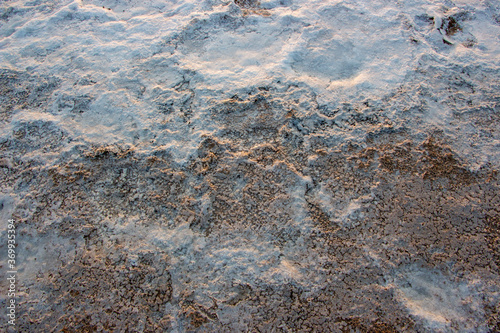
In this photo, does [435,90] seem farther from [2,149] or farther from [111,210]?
[2,149]

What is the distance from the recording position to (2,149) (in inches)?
55.1

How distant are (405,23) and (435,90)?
1.72 feet

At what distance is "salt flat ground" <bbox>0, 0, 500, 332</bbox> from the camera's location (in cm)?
106

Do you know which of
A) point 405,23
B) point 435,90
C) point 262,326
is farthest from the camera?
point 405,23

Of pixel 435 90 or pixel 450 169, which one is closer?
pixel 450 169

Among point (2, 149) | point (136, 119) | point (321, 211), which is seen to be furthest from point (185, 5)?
point (321, 211)

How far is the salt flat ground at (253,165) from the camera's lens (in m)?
1.06

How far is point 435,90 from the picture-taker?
1555 mm

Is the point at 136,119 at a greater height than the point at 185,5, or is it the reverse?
the point at 185,5

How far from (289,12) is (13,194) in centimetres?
172

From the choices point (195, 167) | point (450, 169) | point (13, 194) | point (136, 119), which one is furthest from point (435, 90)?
point (13, 194)

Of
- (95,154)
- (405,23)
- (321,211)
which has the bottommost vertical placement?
(321,211)

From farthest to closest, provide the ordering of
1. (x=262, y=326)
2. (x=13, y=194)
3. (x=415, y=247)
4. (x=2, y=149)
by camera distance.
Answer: (x=2, y=149) < (x=13, y=194) < (x=415, y=247) < (x=262, y=326)

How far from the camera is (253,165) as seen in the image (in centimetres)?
134
